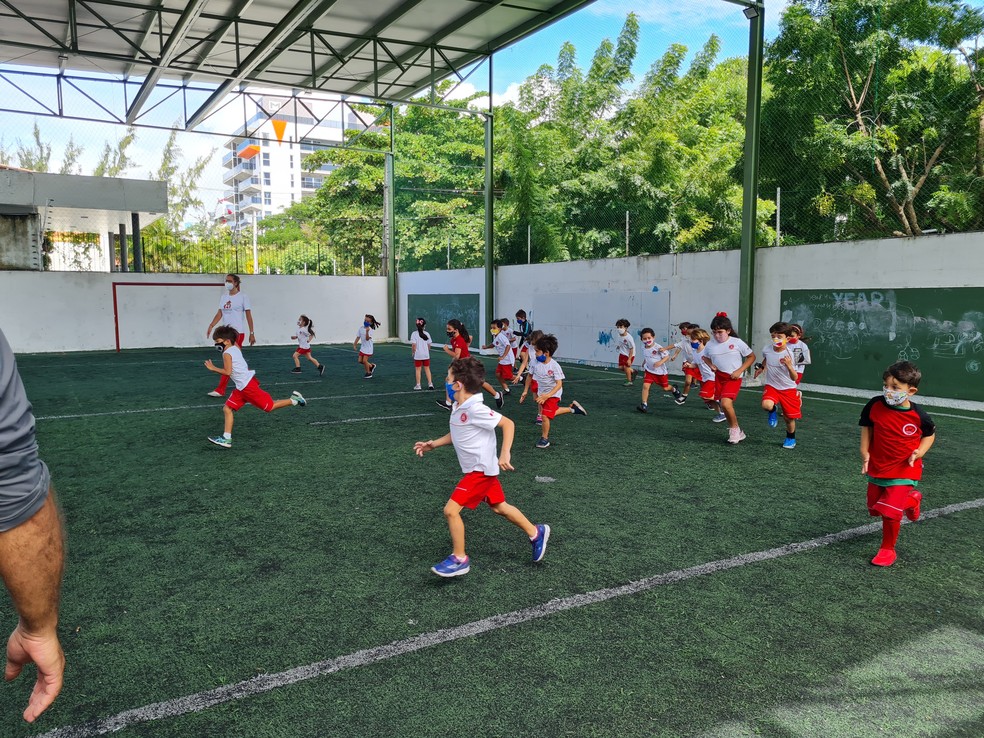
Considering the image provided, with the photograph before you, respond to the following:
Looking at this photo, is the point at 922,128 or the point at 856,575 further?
the point at 922,128

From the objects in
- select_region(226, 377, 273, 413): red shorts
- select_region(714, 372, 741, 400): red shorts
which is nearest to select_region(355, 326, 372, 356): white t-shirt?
select_region(226, 377, 273, 413): red shorts

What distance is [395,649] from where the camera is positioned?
3432 millimetres

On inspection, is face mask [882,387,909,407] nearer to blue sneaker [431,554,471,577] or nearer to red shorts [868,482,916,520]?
red shorts [868,482,916,520]

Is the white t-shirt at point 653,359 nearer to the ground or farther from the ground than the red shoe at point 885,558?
farther from the ground

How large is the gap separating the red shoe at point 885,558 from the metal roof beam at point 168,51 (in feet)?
45.2

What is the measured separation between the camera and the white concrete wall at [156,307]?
20.0 meters

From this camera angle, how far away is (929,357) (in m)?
10.9

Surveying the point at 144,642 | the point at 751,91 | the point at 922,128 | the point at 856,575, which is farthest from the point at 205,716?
the point at 922,128

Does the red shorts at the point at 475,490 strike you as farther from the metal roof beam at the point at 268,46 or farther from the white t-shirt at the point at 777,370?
the metal roof beam at the point at 268,46

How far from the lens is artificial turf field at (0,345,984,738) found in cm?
295

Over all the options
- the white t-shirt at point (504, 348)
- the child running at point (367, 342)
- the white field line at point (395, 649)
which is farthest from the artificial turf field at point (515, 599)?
the child running at point (367, 342)

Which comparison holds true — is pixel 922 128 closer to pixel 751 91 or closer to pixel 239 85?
pixel 751 91

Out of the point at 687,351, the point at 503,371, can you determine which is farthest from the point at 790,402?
the point at 687,351

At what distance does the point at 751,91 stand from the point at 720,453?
8.27m
